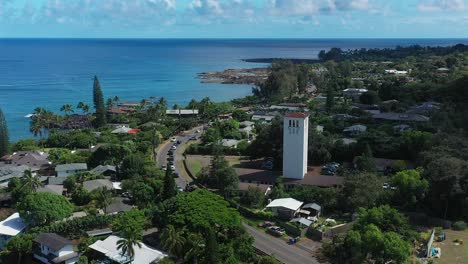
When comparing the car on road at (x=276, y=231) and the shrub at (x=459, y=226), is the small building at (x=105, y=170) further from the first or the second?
the shrub at (x=459, y=226)

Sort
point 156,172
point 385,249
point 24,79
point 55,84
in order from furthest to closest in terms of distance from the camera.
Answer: point 24,79 → point 55,84 → point 156,172 → point 385,249

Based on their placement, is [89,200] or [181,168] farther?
[181,168]

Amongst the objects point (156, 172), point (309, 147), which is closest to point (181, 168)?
point (156, 172)

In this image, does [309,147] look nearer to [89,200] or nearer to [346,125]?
[346,125]

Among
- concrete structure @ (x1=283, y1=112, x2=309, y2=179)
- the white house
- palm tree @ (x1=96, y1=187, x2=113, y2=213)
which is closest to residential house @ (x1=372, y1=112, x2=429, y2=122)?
concrete structure @ (x1=283, y1=112, x2=309, y2=179)

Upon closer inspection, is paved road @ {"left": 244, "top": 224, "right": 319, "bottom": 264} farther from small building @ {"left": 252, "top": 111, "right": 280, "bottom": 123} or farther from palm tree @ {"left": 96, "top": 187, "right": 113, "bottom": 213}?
small building @ {"left": 252, "top": 111, "right": 280, "bottom": 123}

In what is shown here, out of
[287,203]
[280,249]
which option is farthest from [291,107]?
[280,249]

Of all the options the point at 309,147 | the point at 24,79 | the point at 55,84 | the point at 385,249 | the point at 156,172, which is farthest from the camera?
the point at 24,79
